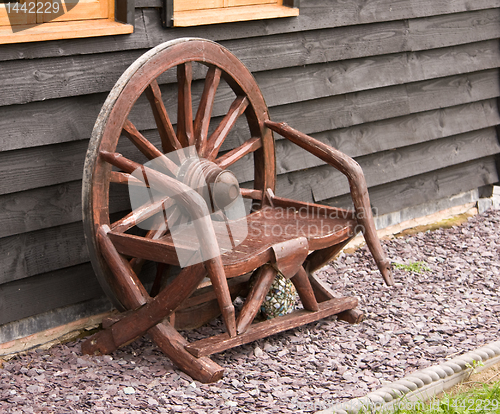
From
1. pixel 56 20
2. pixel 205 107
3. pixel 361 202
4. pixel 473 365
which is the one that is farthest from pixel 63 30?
pixel 473 365

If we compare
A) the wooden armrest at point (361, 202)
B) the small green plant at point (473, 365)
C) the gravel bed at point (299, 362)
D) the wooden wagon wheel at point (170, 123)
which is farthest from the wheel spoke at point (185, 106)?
the small green plant at point (473, 365)

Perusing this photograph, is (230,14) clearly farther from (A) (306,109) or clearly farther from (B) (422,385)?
(B) (422,385)

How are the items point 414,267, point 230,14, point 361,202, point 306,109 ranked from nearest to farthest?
1. point 361,202
2. point 230,14
3. point 306,109
4. point 414,267

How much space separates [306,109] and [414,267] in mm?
1097

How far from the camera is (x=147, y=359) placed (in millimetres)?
2727

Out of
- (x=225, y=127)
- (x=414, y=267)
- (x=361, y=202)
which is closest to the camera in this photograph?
(x=361, y=202)

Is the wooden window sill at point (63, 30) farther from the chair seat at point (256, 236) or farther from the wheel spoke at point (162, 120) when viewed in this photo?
the chair seat at point (256, 236)

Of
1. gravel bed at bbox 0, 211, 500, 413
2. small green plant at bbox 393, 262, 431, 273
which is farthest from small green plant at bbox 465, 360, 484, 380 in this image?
small green plant at bbox 393, 262, 431, 273

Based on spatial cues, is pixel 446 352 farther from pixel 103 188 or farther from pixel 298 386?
pixel 103 188

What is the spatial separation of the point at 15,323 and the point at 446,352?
5.89 ft

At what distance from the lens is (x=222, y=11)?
3.19 metres

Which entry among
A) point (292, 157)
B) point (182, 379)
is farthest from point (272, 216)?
point (182, 379)

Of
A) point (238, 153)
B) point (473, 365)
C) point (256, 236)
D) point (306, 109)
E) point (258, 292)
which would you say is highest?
point (306, 109)

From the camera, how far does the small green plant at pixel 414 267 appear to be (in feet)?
12.6
